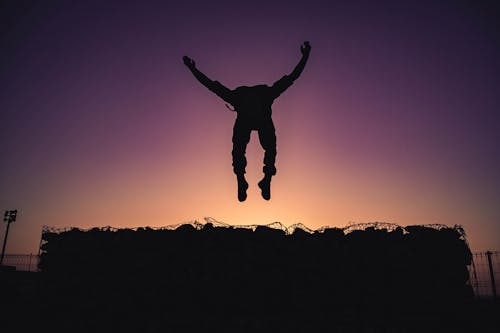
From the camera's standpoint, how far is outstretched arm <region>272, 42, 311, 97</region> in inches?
263

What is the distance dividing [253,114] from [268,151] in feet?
2.61

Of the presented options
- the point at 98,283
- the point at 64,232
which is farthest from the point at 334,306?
the point at 64,232

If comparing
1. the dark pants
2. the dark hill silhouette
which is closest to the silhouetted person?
the dark pants

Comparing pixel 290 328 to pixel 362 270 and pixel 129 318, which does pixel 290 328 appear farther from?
pixel 129 318

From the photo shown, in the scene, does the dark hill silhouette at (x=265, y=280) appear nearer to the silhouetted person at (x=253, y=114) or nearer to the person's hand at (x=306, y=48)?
the silhouetted person at (x=253, y=114)

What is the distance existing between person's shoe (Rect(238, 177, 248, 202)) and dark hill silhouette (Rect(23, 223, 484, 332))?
72 centimetres

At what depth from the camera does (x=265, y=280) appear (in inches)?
226

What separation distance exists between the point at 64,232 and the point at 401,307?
6453mm

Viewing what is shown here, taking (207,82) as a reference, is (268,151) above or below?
below

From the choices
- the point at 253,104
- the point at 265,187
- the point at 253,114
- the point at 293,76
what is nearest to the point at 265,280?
the point at 265,187

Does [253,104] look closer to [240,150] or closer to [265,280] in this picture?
[240,150]

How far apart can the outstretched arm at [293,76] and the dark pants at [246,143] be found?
2.51ft

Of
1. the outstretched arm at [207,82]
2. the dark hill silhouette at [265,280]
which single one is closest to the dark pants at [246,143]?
the outstretched arm at [207,82]

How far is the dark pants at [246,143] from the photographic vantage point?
6.69 metres
